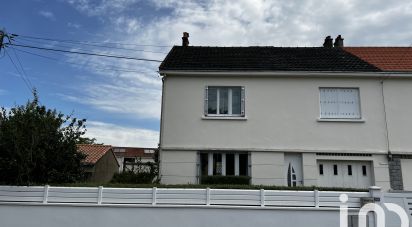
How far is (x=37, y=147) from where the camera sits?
445 inches

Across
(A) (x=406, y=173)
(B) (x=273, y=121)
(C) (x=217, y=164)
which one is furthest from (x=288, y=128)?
(A) (x=406, y=173)

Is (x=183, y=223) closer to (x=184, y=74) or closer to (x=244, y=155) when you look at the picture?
(x=244, y=155)

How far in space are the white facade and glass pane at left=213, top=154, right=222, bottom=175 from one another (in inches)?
19.7

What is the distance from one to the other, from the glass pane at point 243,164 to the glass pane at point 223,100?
2.04m

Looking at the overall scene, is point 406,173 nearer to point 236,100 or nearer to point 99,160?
point 236,100

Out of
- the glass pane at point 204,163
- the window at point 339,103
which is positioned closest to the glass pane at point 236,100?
the glass pane at point 204,163

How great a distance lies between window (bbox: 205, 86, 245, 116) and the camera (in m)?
15.7

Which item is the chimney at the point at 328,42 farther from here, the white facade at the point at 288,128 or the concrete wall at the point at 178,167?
the concrete wall at the point at 178,167

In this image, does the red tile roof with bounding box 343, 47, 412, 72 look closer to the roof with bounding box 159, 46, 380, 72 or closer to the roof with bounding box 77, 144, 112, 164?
the roof with bounding box 159, 46, 380, 72

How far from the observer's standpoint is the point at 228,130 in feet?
50.3

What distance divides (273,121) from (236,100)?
1840 millimetres

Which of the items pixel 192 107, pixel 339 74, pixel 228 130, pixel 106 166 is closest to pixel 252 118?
pixel 228 130

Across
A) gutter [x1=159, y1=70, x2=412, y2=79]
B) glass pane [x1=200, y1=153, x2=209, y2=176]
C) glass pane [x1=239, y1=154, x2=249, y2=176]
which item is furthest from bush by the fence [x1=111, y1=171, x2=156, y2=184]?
gutter [x1=159, y1=70, x2=412, y2=79]

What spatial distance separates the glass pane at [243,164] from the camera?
601 inches
